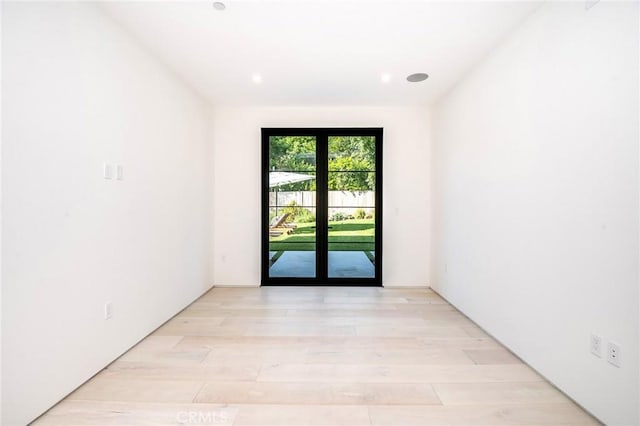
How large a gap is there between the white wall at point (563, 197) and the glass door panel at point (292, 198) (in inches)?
86.9

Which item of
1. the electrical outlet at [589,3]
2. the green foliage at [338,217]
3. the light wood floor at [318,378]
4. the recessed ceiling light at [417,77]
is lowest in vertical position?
the light wood floor at [318,378]

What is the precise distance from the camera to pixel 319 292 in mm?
4027

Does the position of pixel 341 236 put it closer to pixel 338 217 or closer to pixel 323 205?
pixel 338 217

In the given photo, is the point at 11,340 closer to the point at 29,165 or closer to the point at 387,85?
the point at 29,165

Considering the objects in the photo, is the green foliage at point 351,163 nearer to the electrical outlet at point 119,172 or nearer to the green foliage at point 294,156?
the green foliage at point 294,156

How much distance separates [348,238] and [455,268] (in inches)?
59.5

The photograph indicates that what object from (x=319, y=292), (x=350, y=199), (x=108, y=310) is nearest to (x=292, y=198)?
(x=350, y=199)

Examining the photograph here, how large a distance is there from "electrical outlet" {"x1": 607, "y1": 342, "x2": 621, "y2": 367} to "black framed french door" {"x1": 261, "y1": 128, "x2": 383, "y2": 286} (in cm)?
286

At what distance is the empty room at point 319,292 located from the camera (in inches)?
61.6

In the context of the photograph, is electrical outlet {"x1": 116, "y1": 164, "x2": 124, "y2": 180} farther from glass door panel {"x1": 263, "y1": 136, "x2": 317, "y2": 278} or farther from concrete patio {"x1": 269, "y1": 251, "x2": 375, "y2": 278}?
concrete patio {"x1": 269, "y1": 251, "x2": 375, "y2": 278}

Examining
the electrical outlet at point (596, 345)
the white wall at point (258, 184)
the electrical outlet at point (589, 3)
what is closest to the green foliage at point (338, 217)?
the white wall at point (258, 184)

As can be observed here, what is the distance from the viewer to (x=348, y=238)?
4.38 m

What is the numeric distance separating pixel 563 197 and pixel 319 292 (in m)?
2.93

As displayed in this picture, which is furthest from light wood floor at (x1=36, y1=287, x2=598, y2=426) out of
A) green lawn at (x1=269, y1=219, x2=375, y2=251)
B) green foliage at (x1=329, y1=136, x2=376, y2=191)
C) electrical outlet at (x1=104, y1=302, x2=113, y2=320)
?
green foliage at (x1=329, y1=136, x2=376, y2=191)
